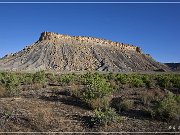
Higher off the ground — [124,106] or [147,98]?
[147,98]

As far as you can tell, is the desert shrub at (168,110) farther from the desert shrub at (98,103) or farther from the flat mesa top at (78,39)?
the flat mesa top at (78,39)

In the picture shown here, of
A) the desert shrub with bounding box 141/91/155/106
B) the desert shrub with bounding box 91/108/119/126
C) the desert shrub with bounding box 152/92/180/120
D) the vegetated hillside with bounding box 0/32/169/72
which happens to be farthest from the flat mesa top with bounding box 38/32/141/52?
the desert shrub with bounding box 91/108/119/126

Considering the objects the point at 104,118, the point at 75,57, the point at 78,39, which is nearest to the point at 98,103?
the point at 104,118

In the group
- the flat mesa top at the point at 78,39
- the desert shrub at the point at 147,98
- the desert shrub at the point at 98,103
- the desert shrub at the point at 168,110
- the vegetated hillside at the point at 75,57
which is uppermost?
the flat mesa top at the point at 78,39

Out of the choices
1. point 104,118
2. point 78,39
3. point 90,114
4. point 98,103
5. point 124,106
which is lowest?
point 104,118

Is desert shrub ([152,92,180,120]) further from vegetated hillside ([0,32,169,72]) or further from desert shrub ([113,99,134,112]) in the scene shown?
vegetated hillside ([0,32,169,72])

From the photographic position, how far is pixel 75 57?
132250 mm

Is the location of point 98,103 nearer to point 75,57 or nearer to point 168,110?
point 168,110

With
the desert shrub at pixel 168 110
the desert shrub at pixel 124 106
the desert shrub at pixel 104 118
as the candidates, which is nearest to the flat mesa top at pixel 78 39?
the desert shrub at pixel 124 106

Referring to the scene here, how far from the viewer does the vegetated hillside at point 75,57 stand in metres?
125

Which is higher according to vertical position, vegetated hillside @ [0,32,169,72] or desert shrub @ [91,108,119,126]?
vegetated hillside @ [0,32,169,72]

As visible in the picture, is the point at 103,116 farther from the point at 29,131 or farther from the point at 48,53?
the point at 48,53

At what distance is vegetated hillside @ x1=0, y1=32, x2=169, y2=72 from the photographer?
125 meters

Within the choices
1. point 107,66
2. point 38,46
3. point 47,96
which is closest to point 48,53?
point 38,46
